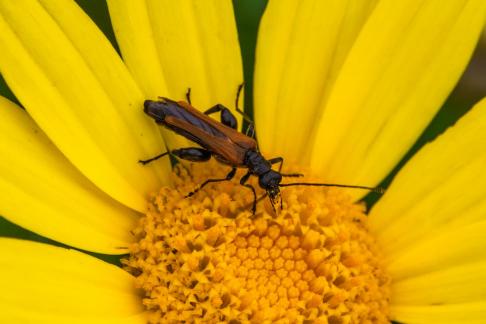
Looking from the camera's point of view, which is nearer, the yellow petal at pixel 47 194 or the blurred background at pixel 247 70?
the yellow petal at pixel 47 194

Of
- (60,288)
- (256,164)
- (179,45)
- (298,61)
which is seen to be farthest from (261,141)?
(60,288)

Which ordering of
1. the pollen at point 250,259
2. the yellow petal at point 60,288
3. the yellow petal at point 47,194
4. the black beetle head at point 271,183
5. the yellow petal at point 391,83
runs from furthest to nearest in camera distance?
1. the black beetle head at point 271,183
2. the yellow petal at point 391,83
3. the pollen at point 250,259
4. the yellow petal at point 47,194
5. the yellow petal at point 60,288

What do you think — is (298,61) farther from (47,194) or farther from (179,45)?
(47,194)

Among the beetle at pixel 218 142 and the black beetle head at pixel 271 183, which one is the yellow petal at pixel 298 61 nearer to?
the beetle at pixel 218 142

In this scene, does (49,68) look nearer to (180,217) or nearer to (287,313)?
(180,217)

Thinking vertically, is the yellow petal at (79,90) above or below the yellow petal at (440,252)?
above

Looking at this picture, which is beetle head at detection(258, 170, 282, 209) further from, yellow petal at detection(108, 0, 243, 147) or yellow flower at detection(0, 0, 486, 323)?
yellow petal at detection(108, 0, 243, 147)

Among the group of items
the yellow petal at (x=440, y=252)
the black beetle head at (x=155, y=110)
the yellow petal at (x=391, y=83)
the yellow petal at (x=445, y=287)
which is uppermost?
the yellow petal at (x=391, y=83)

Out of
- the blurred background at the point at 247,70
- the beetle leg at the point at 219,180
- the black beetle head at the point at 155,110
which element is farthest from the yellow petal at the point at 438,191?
the black beetle head at the point at 155,110
